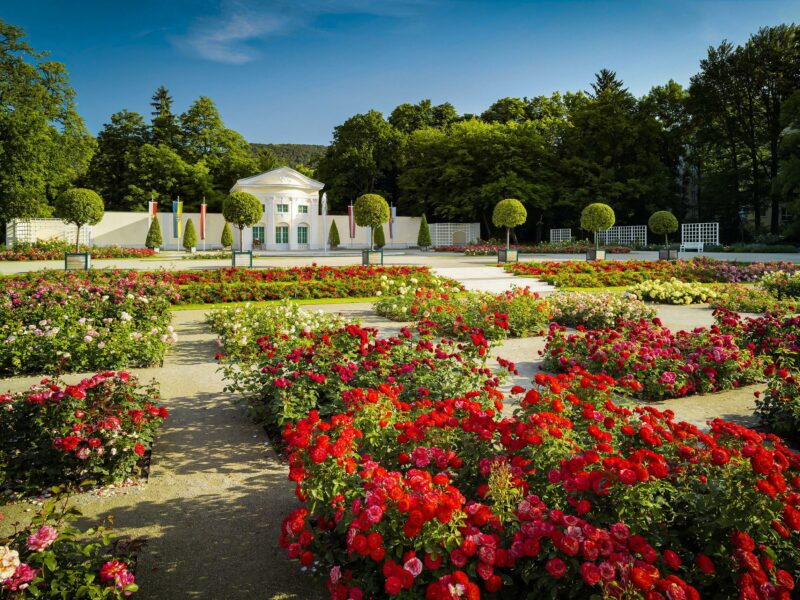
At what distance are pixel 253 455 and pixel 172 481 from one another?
1.90 ft

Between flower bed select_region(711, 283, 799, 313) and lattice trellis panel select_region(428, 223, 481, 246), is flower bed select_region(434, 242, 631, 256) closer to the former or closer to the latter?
lattice trellis panel select_region(428, 223, 481, 246)

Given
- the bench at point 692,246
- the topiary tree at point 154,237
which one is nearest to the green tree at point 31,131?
the topiary tree at point 154,237

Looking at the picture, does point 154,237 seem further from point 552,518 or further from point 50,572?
point 552,518

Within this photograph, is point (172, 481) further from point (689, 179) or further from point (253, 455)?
point (689, 179)

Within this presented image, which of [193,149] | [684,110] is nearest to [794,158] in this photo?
[684,110]

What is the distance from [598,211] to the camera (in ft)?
81.0

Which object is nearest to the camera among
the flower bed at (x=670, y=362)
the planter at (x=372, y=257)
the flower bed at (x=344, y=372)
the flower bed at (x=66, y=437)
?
the flower bed at (x=66, y=437)

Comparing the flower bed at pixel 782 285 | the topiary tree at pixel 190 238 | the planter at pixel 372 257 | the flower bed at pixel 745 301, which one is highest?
the topiary tree at pixel 190 238

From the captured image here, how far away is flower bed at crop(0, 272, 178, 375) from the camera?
5.76 metres

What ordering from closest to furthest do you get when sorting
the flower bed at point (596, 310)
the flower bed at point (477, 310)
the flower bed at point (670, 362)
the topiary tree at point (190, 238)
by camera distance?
the flower bed at point (670, 362) → the flower bed at point (477, 310) → the flower bed at point (596, 310) → the topiary tree at point (190, 238)

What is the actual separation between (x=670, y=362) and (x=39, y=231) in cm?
3544

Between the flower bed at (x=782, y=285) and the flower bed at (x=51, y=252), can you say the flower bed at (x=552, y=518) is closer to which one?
the flower bed at (x=782, y=285)

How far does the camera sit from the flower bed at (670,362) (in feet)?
16.6

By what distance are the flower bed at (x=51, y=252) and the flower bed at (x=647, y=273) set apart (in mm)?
20809
